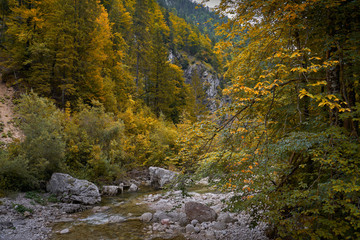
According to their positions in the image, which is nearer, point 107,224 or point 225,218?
point 225,218

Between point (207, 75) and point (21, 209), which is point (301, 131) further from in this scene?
point (207, 75)

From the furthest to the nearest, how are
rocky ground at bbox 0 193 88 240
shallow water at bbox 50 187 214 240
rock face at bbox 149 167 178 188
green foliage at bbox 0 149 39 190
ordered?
rock face at bbox 149 167 178 188
green foliage at bbox 0 149 39 190
shallow water at bbox 50 187 214 240
rocky ground at bbox 0 193 88 240

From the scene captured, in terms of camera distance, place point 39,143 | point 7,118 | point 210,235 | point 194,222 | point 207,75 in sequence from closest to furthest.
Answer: point 210,235
point 194,222
point 39,143
point 7,118
point 207,75

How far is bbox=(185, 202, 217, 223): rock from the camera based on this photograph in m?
7.94

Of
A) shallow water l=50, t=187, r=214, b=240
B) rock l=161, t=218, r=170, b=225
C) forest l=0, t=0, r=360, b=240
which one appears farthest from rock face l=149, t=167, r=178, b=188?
rock l=161, t=218, r=170, b=225

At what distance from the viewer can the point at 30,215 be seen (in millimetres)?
7766

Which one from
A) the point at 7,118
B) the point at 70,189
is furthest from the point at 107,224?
the point at 7,118

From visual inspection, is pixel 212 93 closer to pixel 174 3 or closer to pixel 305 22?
pixel 305 22

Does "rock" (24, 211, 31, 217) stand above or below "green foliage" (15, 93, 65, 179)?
below

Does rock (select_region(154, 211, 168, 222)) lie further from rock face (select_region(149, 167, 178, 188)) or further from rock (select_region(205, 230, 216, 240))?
rock face (select_region(149, 167, 178, 188))

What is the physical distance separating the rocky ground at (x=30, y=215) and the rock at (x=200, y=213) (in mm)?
4913

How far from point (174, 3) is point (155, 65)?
3800 inches

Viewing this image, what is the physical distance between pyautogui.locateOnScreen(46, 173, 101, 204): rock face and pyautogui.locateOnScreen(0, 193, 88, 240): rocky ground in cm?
42

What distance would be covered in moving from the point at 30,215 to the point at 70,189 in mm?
2120
